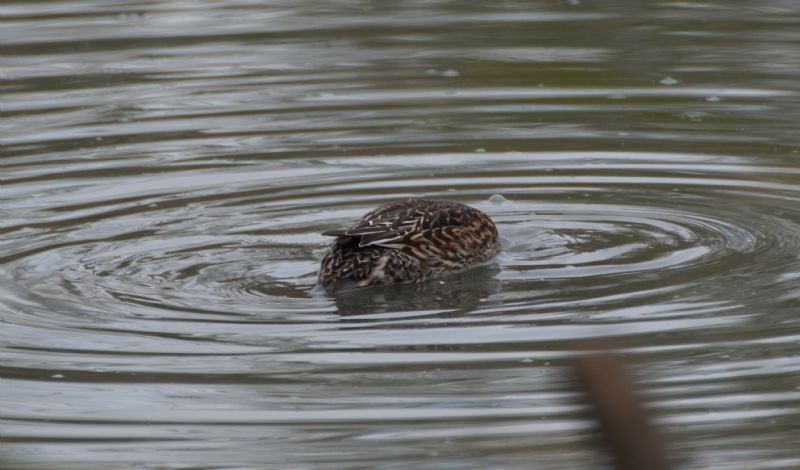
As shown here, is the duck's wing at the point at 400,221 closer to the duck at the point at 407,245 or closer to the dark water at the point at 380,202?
the duck at the point at 407,245

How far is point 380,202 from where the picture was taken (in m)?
10.9

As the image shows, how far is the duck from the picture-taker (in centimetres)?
866

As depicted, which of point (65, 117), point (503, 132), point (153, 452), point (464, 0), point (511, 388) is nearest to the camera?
point (153, 452)

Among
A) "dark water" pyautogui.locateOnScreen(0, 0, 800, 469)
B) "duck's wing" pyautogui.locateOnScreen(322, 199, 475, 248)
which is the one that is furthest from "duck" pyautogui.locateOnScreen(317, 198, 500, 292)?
"dark water" pyautogui.locateOnScreen(0, 0, 800, 469)

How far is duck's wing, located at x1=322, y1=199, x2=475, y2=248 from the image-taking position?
8.72 metres

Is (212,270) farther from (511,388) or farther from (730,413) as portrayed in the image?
(730,413)

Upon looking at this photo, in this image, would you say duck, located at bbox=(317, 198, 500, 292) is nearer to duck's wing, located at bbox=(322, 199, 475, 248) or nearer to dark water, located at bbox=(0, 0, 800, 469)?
duck's wing, located at bbox=(322, 199, 475, 248)

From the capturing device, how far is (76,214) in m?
10.7

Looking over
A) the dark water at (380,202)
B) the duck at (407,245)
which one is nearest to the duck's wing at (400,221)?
the duck at (407,245)

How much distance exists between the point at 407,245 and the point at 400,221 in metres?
0.18

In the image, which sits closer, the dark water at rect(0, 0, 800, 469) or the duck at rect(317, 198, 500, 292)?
the dark water at rect(0, 0, 800, 469)

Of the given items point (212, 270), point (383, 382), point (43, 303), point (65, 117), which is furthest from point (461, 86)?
point (383, 382)

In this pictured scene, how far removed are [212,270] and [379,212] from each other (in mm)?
1168

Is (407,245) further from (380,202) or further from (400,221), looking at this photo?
(380,202)
